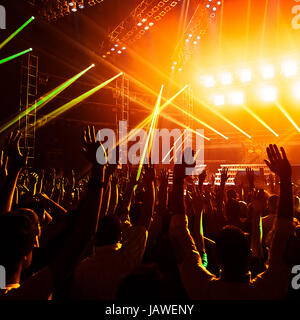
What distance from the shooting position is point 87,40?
572 inches

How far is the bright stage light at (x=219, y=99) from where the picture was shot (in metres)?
19.7

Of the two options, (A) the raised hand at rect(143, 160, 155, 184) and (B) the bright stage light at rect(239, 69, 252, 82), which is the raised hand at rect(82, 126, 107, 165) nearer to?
(A) the raised hand at rect(143, 160, 155, 184)

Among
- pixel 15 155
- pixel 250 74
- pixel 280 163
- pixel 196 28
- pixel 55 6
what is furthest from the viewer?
pixel 250 74

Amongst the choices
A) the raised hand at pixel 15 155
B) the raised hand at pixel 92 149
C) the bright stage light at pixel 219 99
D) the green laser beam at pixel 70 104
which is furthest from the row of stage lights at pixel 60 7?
the bright stage light at pixel 219 99

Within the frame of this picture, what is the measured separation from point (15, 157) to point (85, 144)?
0.61 m

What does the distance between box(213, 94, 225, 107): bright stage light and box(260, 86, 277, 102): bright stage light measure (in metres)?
2.63

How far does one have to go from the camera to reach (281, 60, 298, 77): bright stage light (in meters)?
17.4

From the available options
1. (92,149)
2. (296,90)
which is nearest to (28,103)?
(92,149)

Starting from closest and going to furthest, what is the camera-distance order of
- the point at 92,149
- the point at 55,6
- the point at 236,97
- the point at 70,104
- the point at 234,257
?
the point at 234,257 → the point at 92,149 → the point at 55,6 → the point at 70,104 → the point at 236,97

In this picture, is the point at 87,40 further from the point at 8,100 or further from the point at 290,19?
the point at 290,19

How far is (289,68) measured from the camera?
1745 cm

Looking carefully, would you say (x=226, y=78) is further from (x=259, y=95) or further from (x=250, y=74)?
(x=259, y=95)

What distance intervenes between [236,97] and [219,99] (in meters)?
1.17

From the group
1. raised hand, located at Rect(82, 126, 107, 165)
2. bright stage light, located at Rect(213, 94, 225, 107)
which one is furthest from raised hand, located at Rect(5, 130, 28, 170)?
bright stage light, located at Rect(213, 94, 225, 107)
